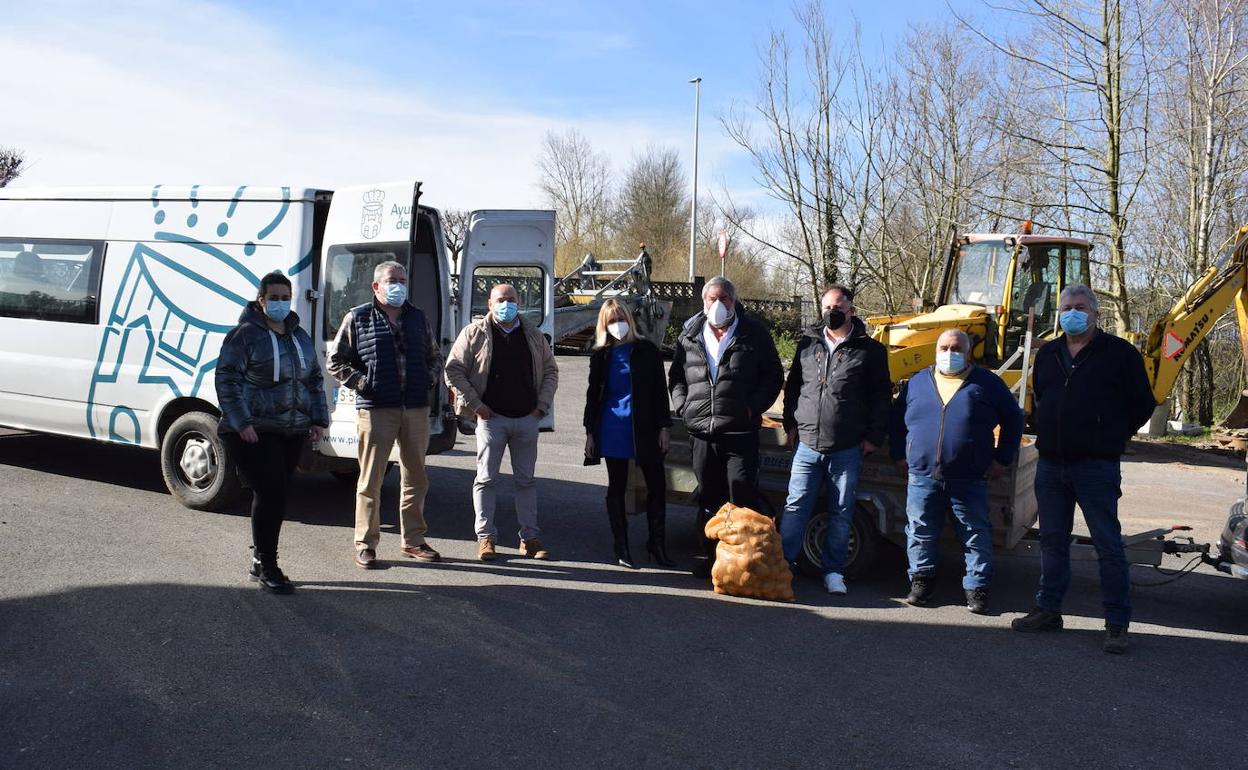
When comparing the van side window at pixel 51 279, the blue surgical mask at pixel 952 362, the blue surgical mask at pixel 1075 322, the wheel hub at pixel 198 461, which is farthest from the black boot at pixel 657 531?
the van side window at pixel 51 279

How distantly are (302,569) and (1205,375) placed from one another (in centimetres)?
1789

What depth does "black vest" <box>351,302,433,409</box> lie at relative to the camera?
634cm

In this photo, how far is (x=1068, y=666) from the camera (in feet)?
16.5

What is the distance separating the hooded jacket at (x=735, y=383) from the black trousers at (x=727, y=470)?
8 centimetres

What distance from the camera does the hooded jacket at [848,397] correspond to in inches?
241

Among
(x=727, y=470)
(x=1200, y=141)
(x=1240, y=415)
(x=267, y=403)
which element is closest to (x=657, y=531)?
(x=727, y=470)

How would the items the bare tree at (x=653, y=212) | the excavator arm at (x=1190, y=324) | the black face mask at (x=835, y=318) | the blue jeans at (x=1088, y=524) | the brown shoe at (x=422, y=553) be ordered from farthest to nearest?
the bare tree at (x=653, y=212)
the excavator arm at (x=1190, y=324)
the brown shoe at (x=422, y=553)
the black face mask at (x=835, y=318)
the blue jeans at (x=1088, y=524)

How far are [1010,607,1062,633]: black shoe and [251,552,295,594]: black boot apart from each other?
4.21 metres

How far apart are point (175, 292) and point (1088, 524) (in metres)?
6.66

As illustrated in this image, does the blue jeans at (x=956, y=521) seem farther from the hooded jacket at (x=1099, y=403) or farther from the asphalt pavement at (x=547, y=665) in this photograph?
the hooded jacket at (x=1099, y=403)

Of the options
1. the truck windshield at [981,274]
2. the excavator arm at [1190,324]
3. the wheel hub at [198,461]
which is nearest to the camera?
the wheel hub at [198,461]

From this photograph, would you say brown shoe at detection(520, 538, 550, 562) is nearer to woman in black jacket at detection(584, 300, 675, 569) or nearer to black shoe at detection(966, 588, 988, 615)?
woman in black jacket at detection(584, 300, 675, 569)

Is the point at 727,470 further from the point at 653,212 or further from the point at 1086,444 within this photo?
the point at 653,212

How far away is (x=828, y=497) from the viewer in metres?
6.35
